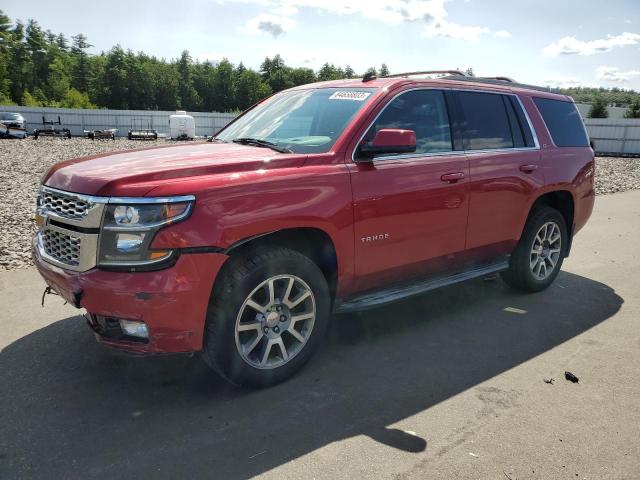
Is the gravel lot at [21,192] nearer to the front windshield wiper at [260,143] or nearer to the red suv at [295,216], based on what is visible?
the front windshield wiper at [260,143]

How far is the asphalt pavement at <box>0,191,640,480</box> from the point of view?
2.76 metres

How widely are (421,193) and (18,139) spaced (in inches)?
1417

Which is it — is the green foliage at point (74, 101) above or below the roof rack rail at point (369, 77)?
above

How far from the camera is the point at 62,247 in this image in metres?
3.22

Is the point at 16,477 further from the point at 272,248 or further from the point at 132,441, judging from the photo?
the point at 272,248

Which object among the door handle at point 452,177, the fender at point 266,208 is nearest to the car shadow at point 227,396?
A: the fender at point 266,208

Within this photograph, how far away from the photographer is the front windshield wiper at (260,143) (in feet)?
12.5

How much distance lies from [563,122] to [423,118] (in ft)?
7.29

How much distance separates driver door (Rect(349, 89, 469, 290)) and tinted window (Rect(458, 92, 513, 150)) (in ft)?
0.77

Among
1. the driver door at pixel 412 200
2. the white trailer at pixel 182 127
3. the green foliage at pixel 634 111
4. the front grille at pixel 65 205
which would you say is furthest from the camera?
the green foliage at pixel 634 111

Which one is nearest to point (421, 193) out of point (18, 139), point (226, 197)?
point (226, 197)

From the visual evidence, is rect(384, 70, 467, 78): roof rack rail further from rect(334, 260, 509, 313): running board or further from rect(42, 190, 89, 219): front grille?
rect(42, 190, 89, 219): front grille

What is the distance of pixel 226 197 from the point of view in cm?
308

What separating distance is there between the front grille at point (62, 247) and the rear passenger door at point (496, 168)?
9.84 ft
